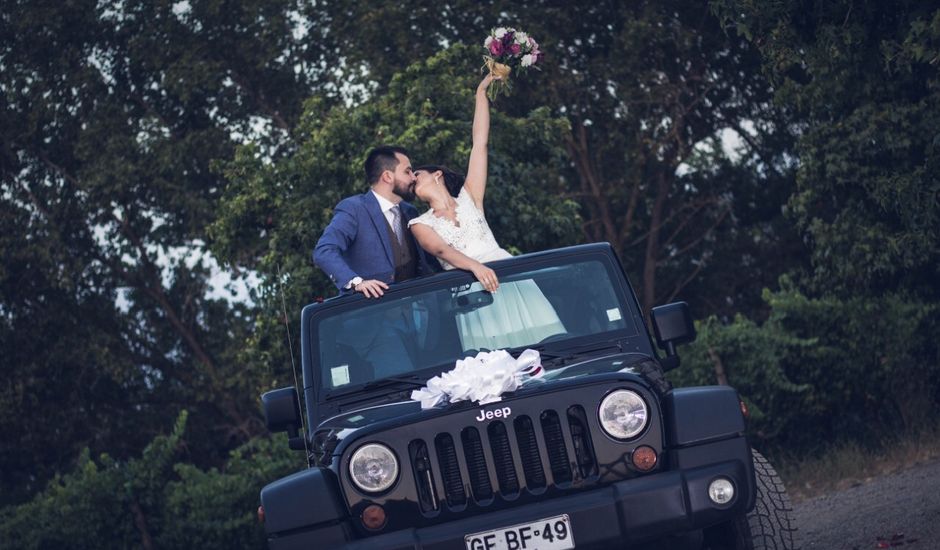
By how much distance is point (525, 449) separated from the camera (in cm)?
562

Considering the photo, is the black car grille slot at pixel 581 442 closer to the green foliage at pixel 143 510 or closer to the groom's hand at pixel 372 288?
the groom's hand at pixel 372 288

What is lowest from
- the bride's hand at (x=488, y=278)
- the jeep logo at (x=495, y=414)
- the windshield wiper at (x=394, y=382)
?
the jeep logo at (x=495, y=414)

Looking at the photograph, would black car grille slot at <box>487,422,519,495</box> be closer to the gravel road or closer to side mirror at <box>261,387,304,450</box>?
side mirror at <box>261,387,304,450</box>

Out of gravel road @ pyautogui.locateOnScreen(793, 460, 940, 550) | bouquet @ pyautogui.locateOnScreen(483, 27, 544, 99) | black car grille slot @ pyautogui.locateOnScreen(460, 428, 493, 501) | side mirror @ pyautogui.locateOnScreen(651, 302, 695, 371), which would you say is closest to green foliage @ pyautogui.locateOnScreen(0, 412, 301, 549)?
gravel road @ pyautogui.locateOnScreen(793, 460, 940, 550)

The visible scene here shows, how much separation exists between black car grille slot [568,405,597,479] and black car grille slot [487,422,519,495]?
0.27 metres

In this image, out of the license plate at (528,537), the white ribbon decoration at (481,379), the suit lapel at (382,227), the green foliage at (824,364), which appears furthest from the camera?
the green foliage at (824,364)

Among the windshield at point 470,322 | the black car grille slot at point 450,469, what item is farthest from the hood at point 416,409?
the windshield at point 470,322

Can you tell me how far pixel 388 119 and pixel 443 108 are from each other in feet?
2.67

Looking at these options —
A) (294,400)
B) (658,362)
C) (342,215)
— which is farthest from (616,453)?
(342,215)

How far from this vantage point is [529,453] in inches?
221

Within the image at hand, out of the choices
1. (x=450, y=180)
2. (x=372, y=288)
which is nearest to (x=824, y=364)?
(x=450, y=180)

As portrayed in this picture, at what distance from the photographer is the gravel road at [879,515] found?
7.88m

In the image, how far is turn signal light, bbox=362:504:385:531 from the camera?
5590 mm

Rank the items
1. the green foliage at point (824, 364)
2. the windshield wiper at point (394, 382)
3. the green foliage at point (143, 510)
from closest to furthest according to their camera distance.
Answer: the windshield wiper at point (394, 382) → the green foliage at point (143, 510) → the green foliage at point (824, 364)
